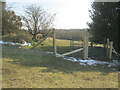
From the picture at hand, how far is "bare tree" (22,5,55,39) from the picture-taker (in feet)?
58.4

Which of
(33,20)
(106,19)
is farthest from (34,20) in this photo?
(106,19)

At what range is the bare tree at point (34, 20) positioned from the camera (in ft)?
58.4

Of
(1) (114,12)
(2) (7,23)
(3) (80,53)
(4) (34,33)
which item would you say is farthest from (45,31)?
(1) (114,12)

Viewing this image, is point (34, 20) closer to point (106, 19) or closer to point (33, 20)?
point (33, 20)

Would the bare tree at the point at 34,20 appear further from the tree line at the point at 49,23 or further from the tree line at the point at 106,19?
the tree line at the point at 106,19

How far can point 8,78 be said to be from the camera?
3.54 m

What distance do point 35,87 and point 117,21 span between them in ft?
22.1

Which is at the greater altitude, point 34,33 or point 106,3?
point 106,3

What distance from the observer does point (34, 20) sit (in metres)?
17.8

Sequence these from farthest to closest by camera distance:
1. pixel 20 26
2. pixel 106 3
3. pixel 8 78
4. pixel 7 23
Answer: pixel 20 26, pixel 7 23, pixel 106 3, pixel 8 78

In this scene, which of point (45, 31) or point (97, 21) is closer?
point (97, 21)

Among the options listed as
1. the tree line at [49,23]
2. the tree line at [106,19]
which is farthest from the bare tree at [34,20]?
the tree line at [106,19]

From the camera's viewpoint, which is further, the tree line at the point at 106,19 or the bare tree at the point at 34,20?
the bare tree at the point at 34,20

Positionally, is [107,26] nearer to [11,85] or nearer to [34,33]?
[11,85]
